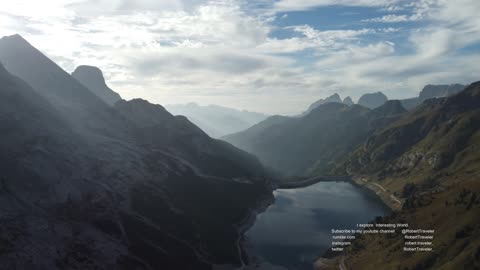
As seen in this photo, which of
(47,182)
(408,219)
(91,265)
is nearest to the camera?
(91,265)

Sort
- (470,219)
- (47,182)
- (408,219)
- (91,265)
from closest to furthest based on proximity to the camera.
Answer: (91,265) < (470,219) < (47,182) < (408,219)

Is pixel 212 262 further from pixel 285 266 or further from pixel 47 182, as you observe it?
pixel 47 182

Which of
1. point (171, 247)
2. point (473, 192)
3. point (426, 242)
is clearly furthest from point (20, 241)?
point (473, 192)

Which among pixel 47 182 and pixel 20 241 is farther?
pixel 47 182

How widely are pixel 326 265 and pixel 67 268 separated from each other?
112575 mm

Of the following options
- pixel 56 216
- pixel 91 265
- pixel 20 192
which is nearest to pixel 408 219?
pixel 91 265

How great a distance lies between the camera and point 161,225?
651 ft

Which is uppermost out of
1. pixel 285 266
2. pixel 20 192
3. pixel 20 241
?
pixel 20 192

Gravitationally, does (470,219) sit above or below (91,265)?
above

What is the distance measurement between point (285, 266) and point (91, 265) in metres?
90.3

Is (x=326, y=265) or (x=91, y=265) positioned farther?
(x=326, y=265)

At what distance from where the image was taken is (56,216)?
6304 inches

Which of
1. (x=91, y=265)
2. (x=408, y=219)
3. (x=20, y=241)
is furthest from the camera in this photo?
(x=408, y=219)

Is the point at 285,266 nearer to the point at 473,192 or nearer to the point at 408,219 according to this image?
the point at 408,219
